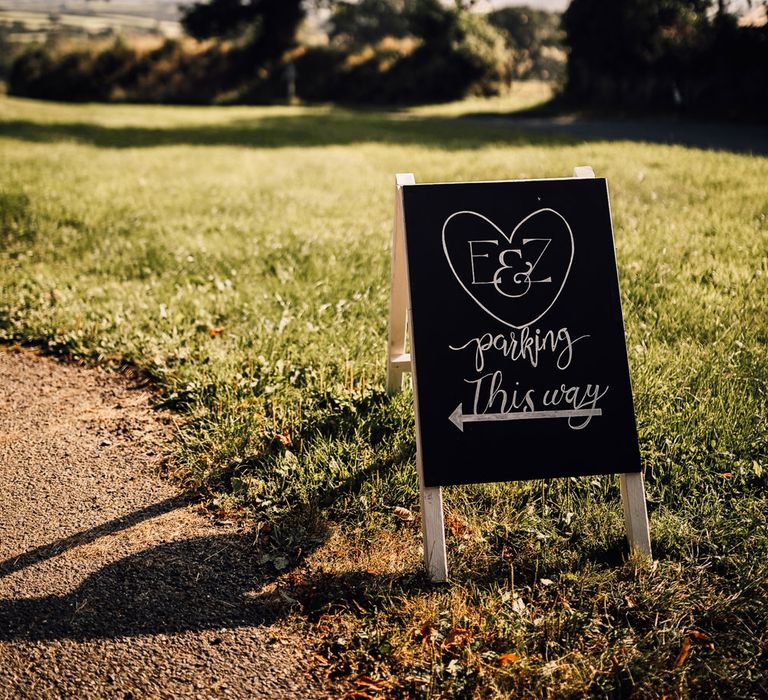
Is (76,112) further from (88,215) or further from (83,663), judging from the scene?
(83,663)

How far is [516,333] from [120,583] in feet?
5.62

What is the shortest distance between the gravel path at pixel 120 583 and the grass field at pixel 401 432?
0.46 feet

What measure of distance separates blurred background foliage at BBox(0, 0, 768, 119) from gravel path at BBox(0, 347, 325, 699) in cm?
1624

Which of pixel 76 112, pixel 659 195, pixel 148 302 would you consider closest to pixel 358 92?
pixel 76 112

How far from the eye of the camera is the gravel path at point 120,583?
205 centimetres

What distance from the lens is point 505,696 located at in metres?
1.96

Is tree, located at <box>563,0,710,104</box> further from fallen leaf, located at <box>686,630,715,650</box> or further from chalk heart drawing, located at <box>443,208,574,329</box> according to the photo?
fallen leaf, located at <box>686,630,715,650</box>

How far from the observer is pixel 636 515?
2484 millimetres

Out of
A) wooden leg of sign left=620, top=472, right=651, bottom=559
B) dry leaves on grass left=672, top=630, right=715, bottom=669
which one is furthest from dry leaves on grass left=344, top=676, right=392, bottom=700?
wooden leg of sign left=620, top=472, right=651, bottom=559

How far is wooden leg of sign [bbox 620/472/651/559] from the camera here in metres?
2.47

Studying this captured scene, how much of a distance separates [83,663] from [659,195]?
7.02 m

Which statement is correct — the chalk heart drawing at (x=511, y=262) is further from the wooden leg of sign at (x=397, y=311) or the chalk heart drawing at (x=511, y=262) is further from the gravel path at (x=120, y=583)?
the gravel path at (x=120, y=583)

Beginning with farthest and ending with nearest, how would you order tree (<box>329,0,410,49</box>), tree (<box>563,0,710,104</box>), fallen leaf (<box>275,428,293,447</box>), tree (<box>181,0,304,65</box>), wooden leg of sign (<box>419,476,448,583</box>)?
tree (<box>329,0,410,49</box>) → tree (<box>181,0,304,65</box>) → tree (<box>563,0,710,104</box>) → fallen leaf (<box>275,428,293,447</box>) → wooden leg of sign (<box>419,476,448,583</box>)

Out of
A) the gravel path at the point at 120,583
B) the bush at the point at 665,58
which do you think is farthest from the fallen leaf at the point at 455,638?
the bush at the point at 665,58
